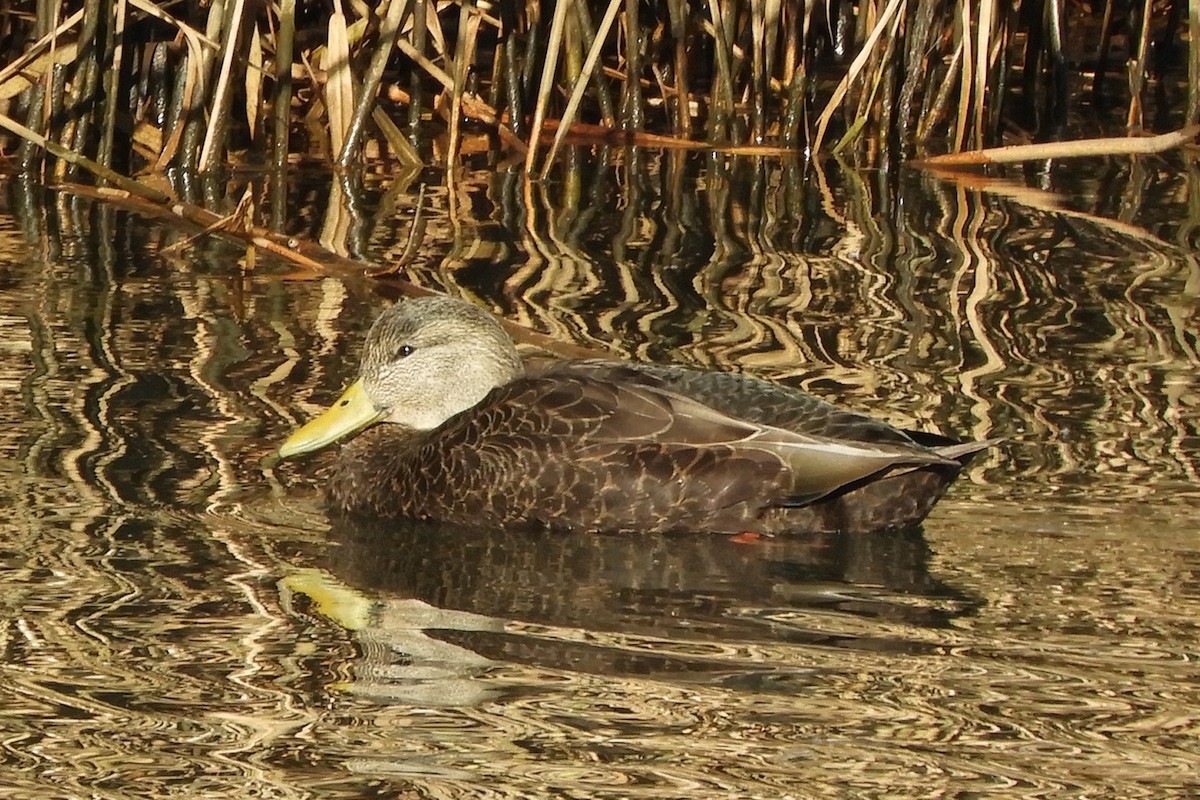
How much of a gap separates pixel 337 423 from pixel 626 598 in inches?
58.2

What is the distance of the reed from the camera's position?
9.58 metres

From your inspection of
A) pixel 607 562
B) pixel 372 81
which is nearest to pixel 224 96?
pixel 372 81

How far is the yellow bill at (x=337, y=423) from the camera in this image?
629cm

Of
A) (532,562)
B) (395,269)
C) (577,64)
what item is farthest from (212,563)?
(577,64)

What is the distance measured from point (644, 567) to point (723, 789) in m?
1.61

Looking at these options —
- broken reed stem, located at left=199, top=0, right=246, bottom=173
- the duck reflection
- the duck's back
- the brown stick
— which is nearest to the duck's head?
the duck's back

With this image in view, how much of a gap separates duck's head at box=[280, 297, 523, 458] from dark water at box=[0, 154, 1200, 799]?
0.27m

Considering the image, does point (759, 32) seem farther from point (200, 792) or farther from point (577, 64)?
point (200, 792)

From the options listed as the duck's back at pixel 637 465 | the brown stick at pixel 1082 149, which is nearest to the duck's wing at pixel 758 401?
the duck's back at pixel 637 465

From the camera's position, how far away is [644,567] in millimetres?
5605

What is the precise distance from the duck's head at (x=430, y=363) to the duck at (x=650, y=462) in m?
0.22

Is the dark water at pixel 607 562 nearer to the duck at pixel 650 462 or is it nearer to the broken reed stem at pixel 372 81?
the duck at pixel 650 462

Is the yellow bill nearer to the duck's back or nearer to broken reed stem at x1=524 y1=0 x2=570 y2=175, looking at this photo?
the duck's back

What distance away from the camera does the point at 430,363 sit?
6594 mm
